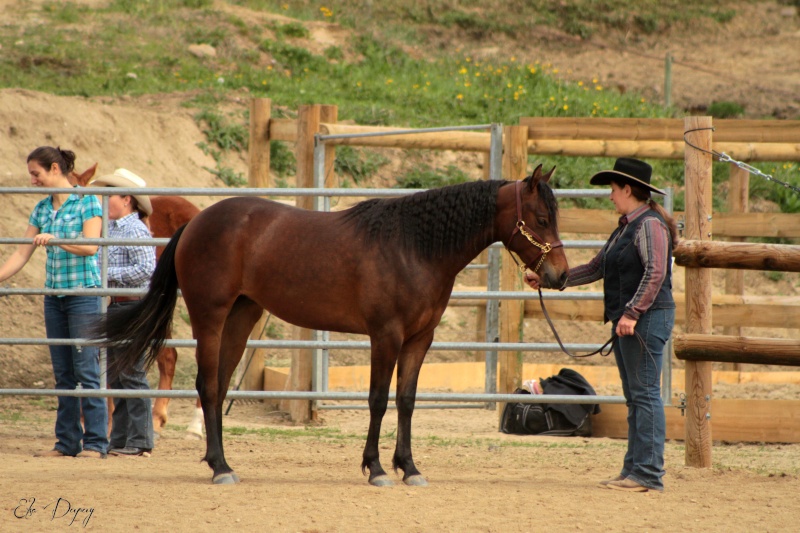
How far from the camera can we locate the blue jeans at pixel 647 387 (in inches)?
189

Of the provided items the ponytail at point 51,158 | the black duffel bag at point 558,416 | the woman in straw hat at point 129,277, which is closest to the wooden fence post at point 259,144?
the woman in straw hat at point 129,277

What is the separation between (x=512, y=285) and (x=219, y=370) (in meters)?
2.72

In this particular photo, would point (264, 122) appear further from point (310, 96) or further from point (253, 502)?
point (310, 96)

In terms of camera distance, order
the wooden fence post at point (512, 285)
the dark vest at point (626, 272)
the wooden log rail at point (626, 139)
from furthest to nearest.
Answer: the wooden log rail at point (626, 139)
the wooden fence post at point (512, 285)
the dark vest at point (626, 272)

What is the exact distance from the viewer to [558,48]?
71.8 feet

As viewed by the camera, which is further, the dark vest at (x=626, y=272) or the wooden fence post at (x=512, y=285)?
the wooden fence post at (x=512, y=285)

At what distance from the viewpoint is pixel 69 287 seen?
19.7ft

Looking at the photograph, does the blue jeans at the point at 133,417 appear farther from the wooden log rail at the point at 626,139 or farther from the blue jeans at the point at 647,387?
the blue jeans at the point at 647,387

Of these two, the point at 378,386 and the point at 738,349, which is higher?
the point at 738,349

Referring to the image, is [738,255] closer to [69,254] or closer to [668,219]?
[668,219]

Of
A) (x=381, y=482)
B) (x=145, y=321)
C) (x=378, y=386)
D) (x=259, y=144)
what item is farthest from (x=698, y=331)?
(x=259, y=144)

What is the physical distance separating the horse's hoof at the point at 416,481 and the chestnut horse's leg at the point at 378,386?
0.11 metres

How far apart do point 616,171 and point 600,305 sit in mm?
2691
